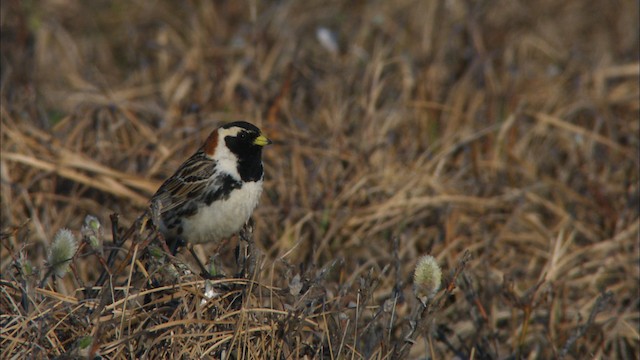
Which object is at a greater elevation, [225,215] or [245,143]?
[245,143]

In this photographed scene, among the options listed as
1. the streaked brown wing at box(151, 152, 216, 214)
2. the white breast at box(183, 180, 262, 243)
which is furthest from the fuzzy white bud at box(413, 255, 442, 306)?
the streaked brown wing at box(151, 152, 216, 214)

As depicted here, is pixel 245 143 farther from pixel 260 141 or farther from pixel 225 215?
pixel 225 215

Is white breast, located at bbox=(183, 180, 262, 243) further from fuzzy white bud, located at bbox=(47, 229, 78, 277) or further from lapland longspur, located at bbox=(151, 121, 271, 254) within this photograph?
fuzzy white bud, located at bbox=(47, 229, 78, 277)

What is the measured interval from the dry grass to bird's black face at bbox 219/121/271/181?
428 mm

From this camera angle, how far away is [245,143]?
422 cm

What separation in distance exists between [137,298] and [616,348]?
2304 millimetres

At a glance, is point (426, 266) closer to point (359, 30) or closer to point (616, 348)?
point (616, 348)

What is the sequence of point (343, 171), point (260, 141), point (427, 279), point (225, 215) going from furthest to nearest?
point (343, 171) < point (260, 141) < point (225, 215) < point (427, 279)

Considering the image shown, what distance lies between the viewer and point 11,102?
555cm

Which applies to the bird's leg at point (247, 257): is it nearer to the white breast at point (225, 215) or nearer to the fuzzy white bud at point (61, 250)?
the white breast at point (225, 215)

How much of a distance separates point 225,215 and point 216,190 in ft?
0.49

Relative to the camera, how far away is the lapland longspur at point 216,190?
4023 millimetres

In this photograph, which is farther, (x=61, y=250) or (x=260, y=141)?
(x=260, y=141)

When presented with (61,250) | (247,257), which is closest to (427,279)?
(247,257)
